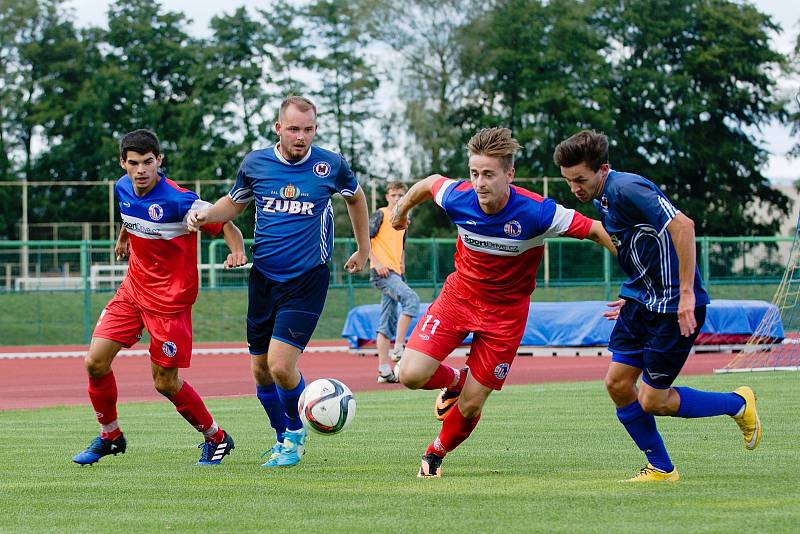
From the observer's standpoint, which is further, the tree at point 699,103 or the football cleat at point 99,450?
the tree at point 699,103

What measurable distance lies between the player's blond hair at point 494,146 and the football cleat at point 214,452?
2.43 meters

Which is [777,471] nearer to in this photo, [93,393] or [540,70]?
[93,393]

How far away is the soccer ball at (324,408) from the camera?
23.7 ft

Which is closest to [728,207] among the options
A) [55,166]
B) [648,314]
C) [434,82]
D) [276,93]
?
[434,82]

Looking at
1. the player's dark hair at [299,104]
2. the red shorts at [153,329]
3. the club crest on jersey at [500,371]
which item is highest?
the player's dark hair at [299,104]

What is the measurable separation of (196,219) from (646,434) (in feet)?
9.27

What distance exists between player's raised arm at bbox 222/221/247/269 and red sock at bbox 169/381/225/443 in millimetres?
803

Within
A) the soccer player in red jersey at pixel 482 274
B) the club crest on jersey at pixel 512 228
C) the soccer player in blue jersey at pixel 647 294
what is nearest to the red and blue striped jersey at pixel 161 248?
the soccer player in red jersey at pixel 482 274

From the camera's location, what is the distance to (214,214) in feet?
24.2

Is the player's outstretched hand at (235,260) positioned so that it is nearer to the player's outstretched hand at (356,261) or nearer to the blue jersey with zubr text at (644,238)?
the player's outstretched hand at (356,261)

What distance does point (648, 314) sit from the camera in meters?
6.52

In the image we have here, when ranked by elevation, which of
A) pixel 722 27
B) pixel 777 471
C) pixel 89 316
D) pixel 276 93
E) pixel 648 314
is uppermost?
pixel 722 27

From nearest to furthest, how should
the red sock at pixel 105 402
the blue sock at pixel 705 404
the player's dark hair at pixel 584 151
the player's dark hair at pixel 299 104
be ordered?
the player's dark hair at pixel 584 151 < the blue sock at pixel 705 404 < the player's dark hair at pixel 299 104 < the red sock at pixel 105 402

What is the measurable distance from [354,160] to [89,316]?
21.0 m
